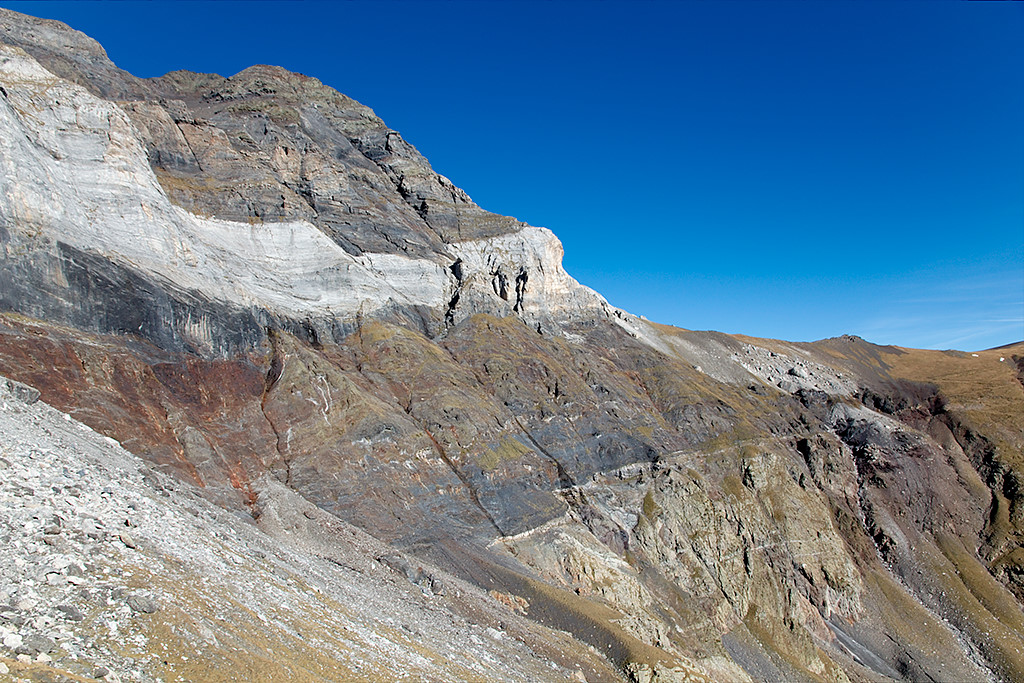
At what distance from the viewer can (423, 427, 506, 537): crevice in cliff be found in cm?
5197

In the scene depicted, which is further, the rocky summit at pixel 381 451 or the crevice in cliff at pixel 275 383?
the crevice in cliff at pixel 275 383

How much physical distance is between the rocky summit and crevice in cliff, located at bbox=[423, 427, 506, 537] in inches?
14.6

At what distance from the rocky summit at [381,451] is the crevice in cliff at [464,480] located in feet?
1.22

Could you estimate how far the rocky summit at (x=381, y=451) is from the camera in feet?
77.8

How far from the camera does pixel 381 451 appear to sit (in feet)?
170

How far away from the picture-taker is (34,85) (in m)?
52.0

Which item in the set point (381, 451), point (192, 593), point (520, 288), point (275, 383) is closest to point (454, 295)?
point (520, 288)

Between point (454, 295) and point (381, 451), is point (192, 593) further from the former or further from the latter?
point (454, 295)

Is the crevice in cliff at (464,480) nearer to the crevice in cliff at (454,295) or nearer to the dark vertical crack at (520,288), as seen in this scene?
the crevice in cliff at (454,295)

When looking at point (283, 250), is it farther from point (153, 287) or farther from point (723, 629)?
point (723, 629)

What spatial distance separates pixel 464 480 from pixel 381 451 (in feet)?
29.3

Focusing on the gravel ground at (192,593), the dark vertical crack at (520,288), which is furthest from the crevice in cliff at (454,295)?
the gravel ground at (192,593)

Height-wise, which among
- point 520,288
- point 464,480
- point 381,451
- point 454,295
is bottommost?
point 464,480

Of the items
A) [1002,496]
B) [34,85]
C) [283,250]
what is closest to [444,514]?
[283,250]
